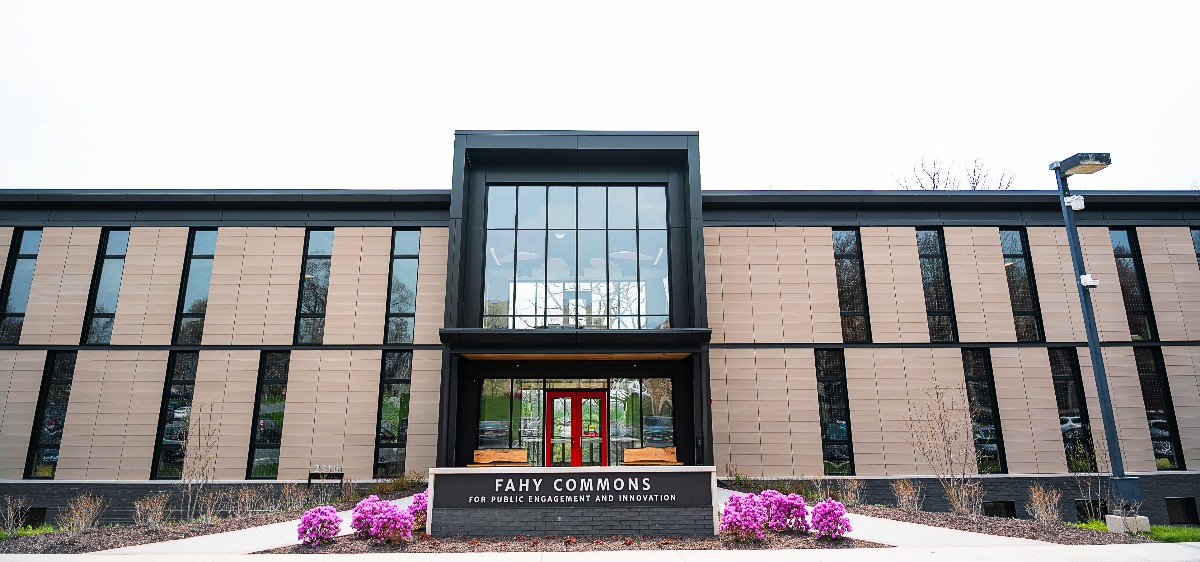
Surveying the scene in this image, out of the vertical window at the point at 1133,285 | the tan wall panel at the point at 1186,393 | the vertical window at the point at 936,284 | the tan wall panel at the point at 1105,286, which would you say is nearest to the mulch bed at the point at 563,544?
the vertical window at the point at 936,284

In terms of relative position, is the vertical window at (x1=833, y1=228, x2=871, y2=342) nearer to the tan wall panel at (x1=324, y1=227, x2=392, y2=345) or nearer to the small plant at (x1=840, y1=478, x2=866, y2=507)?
the small plant at (x1=840, y1=478, x2=866, y2=507)

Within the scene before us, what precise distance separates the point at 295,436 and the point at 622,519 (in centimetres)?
1113

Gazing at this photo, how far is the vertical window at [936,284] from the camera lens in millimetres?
18125

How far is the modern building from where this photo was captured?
17.0m

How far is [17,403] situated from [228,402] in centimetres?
585

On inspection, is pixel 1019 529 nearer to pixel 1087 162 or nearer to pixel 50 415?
pixel 1087 162

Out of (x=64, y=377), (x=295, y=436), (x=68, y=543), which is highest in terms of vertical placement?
(x=64, y=377)

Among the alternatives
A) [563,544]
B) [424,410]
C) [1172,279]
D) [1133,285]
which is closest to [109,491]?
[424,410]

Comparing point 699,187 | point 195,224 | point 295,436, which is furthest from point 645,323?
point 195,224

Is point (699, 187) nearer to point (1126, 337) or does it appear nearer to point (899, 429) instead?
point (899, 429)

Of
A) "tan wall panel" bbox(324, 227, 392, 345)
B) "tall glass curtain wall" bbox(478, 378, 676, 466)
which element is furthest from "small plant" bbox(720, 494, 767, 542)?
"tan wall panel" bbox(324, 227, 392, 345)

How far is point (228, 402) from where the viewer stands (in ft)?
56.5

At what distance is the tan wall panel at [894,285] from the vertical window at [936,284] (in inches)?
13.5

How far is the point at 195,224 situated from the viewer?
18453 millimetres
